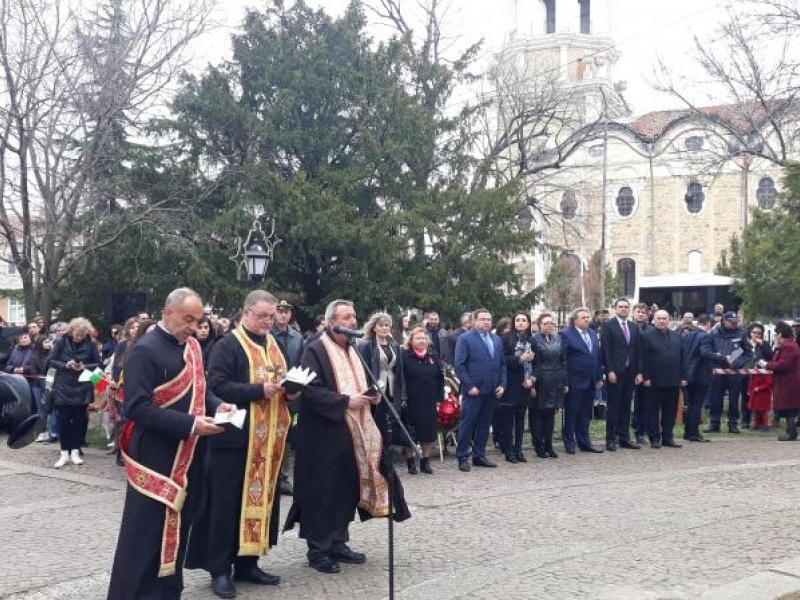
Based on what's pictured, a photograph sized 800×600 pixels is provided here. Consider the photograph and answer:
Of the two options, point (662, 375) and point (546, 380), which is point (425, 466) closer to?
point (546, 380)

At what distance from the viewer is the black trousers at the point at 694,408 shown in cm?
1327

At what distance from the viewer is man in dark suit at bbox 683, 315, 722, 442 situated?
13.3 m

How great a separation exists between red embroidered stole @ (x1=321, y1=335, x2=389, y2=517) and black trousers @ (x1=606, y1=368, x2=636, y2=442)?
6353 millimetres

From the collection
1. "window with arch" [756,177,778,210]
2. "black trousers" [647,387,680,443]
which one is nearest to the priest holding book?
"black trousers" [647,387,680,443]

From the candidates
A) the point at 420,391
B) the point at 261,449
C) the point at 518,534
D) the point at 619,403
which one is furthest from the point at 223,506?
the point at 619,403

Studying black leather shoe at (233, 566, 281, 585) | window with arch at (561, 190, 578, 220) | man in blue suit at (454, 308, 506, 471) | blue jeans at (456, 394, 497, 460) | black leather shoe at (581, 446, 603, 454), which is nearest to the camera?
black leather shoe at (233, 566, 281, 585)

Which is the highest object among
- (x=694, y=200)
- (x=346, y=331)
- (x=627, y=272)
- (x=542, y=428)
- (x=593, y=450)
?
(x=694, y=200)

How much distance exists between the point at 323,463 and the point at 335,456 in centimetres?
9

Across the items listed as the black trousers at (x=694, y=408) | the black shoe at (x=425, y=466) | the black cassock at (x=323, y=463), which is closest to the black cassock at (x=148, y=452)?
the black cassock at (x=323, y=463)

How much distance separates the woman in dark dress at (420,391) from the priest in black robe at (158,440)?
5246mm

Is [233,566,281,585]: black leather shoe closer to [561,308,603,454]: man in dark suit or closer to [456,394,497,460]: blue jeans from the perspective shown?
[456,394,497,460]: blue jeans

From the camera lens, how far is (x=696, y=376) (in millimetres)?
13445

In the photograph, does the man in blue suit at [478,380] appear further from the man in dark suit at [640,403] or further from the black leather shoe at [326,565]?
the black leather shoe at [326,565]

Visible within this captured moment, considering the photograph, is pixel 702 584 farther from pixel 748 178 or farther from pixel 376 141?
pixel 748 178
